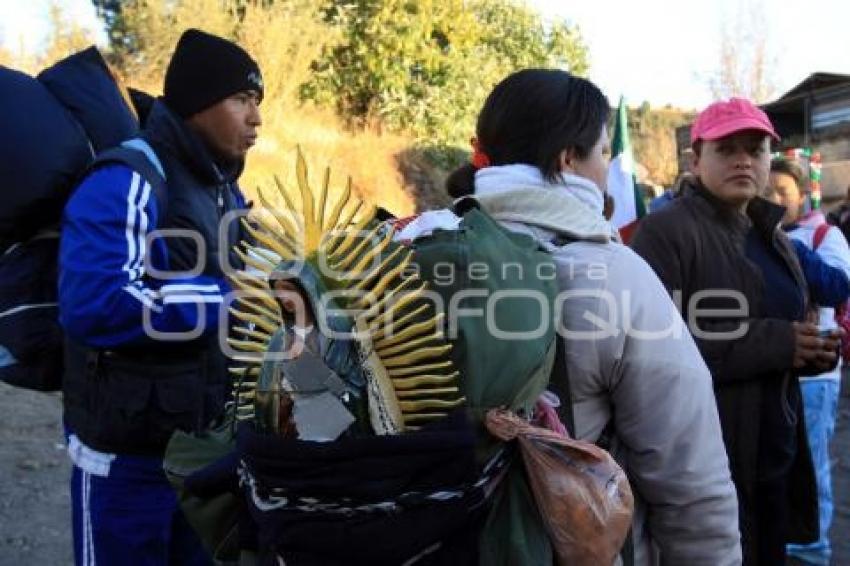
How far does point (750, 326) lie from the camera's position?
8.43ft

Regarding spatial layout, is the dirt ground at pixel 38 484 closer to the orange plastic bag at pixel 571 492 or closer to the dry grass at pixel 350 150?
the orange plastic bag at pixel 571 492

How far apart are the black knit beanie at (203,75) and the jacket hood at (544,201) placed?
119cm

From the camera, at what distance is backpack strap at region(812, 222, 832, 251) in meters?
3.82

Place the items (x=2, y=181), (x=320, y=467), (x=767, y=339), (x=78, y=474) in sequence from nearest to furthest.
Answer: (x=320, y=467) < (x=2, y=181) < (x=78, y=474) < (x=767, y=339)

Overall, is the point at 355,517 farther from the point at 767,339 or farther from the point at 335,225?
the point at 767,339

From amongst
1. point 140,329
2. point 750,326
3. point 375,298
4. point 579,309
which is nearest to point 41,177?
point 140,329

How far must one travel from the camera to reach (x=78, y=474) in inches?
89.2

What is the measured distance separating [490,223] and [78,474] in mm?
1536

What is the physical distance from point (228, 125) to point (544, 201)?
132 cm

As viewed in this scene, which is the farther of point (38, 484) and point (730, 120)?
point (38, 484)

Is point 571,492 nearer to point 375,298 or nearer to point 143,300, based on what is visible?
point 375,298

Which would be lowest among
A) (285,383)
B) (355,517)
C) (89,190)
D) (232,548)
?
(232,548)

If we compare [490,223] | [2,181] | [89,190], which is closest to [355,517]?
[490,223]

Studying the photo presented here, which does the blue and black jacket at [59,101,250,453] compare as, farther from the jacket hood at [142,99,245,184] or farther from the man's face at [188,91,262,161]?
the man's face at [188,91,262,161]
